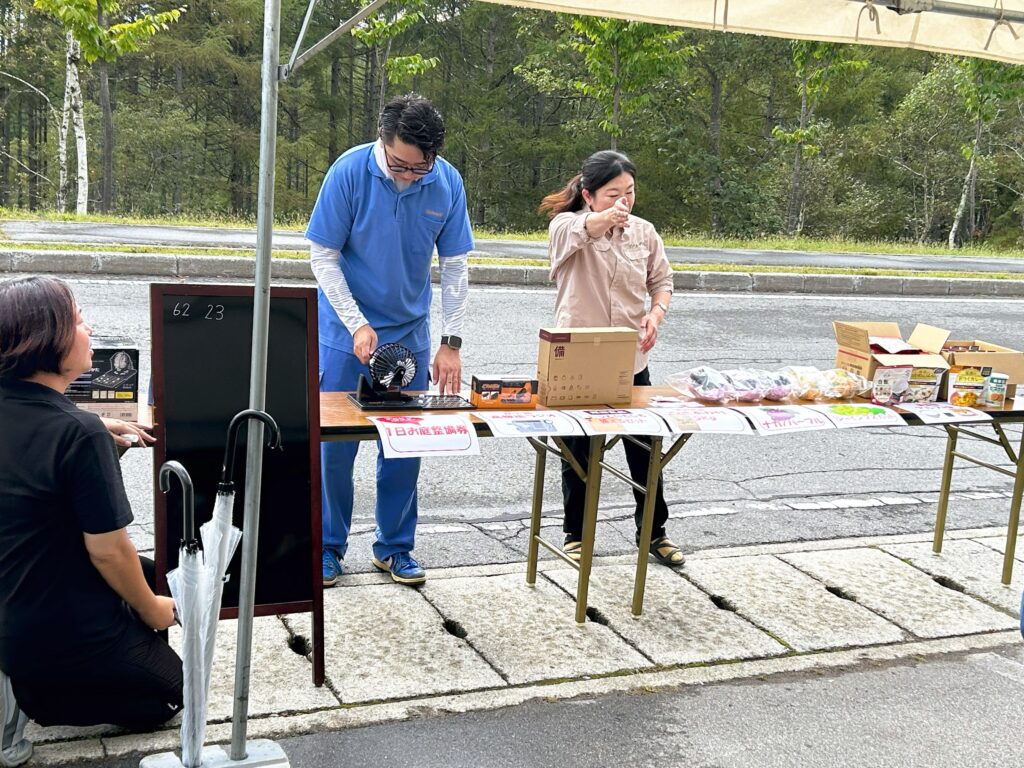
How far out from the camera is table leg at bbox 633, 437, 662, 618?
4078 millimetres

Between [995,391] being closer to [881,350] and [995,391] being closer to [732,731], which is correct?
[881,350]

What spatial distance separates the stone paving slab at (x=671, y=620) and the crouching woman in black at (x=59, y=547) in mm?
1810

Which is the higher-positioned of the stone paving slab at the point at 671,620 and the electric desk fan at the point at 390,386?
the electric desk fan at the point at 390,386

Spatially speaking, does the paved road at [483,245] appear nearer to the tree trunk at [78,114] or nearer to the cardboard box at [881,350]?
the tree trunk at [78,114]

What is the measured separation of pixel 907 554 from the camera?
5.11 metres

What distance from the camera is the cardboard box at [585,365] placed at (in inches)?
157

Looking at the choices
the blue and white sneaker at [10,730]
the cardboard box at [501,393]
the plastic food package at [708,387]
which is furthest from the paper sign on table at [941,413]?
the blue and white sneaker at [10,730]

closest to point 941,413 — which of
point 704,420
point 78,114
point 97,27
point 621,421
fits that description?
point 704,420

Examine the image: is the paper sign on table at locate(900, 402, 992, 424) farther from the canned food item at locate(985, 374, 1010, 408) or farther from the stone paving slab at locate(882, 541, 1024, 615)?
the stone paving slab at locate(882, 541, 1024, 615)

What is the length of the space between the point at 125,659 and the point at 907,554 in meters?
3.63

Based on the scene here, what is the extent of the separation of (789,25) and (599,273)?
1.22 m

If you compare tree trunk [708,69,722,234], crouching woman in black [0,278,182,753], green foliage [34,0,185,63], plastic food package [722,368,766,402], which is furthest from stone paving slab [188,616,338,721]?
tree trunk [708,69,722,234]

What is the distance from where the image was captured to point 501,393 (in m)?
3.94

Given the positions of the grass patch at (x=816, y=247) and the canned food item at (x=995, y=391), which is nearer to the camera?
the canned food item at (x=995, y=391)
